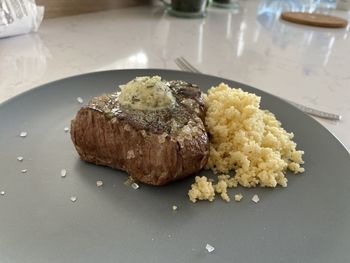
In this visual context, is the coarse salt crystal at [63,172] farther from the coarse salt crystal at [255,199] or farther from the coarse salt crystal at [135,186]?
the coarse salt crystal at [255,199]

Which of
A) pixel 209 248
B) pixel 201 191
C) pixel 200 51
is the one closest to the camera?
pixel 209 248

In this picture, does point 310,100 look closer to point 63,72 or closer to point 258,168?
point 258,168

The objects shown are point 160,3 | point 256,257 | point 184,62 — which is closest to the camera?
point 256,257

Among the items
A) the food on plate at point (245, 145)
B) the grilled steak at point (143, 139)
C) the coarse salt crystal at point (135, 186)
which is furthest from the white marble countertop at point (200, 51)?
the coarse salt crystal at point (135, 186)

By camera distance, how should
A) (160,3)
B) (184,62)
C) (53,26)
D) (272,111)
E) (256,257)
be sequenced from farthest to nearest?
(160,3), (53,26), (184,62), (272,111), (256,257)

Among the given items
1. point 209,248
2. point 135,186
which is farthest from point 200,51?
point 209,248

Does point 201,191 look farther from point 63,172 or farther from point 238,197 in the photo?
point 63,172

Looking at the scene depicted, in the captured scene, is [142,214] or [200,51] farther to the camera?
[200,51]

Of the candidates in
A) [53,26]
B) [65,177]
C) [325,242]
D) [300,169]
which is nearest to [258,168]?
[300,169]
